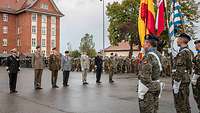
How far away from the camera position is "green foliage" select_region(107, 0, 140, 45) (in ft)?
170

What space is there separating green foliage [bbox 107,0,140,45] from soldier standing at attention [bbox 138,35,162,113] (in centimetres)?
4456

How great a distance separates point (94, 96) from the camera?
13211 mm

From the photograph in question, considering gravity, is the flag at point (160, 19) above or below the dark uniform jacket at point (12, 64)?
above

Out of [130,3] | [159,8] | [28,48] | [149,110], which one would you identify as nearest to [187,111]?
[149,110]

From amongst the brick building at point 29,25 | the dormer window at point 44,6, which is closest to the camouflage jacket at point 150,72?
the brick building at point 29,25

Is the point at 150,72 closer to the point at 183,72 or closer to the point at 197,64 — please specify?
the point at 183,72

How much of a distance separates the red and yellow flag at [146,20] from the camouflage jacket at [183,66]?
1.77 m

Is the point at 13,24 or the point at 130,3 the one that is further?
the point at 13,24

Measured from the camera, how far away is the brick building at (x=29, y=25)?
7681 centimetres

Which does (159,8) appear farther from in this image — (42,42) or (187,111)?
(42,42)

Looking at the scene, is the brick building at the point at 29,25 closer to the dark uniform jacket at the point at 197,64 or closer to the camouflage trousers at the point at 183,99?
the dark uniform jacket at the point at 197,64

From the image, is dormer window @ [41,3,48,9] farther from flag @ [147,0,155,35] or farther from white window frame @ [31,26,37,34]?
flag @ [147,0,155,35]

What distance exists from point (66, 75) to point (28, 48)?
6030 cm

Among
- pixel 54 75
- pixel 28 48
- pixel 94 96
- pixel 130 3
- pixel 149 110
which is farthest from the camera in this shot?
pixel 28 48
